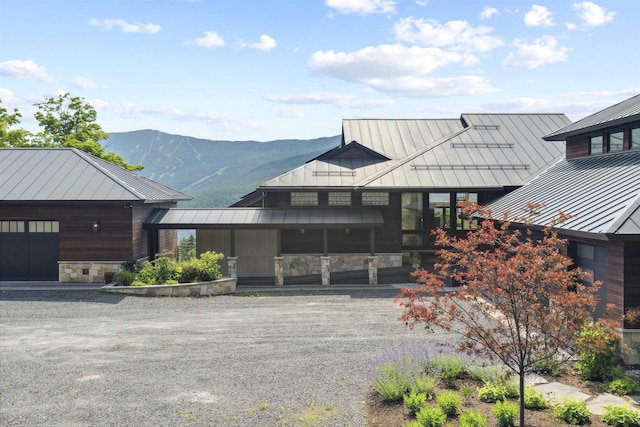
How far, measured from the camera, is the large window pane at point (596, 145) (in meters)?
19.6

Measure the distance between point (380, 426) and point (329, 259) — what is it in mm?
15280

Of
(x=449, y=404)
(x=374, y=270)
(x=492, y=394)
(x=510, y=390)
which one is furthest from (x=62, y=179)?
(x=510, y=390)

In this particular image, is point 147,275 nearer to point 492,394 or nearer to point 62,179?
point 62,179

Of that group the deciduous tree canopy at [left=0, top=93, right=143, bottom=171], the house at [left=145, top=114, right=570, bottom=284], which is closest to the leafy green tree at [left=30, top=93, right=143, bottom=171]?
the deciduous tree canopy at [left=0, top=93, right=143, bottom=171]

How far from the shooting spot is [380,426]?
8.34 meters

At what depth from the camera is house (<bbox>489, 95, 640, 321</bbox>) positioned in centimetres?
1152

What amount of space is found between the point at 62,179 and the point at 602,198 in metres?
22.2

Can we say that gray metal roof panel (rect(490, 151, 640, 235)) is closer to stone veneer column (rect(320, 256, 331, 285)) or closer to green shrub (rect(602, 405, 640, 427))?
green shrub (rect(602, 405, 640, 427))

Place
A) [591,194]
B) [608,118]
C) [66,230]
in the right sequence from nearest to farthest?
[591,194]
[608,118]
[66,230]

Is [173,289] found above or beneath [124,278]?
beneath

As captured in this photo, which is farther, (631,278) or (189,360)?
(189,360)

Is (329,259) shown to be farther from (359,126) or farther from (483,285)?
(483,285)

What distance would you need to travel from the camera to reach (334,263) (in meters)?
24.6

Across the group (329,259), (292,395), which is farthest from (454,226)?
(292,395)
